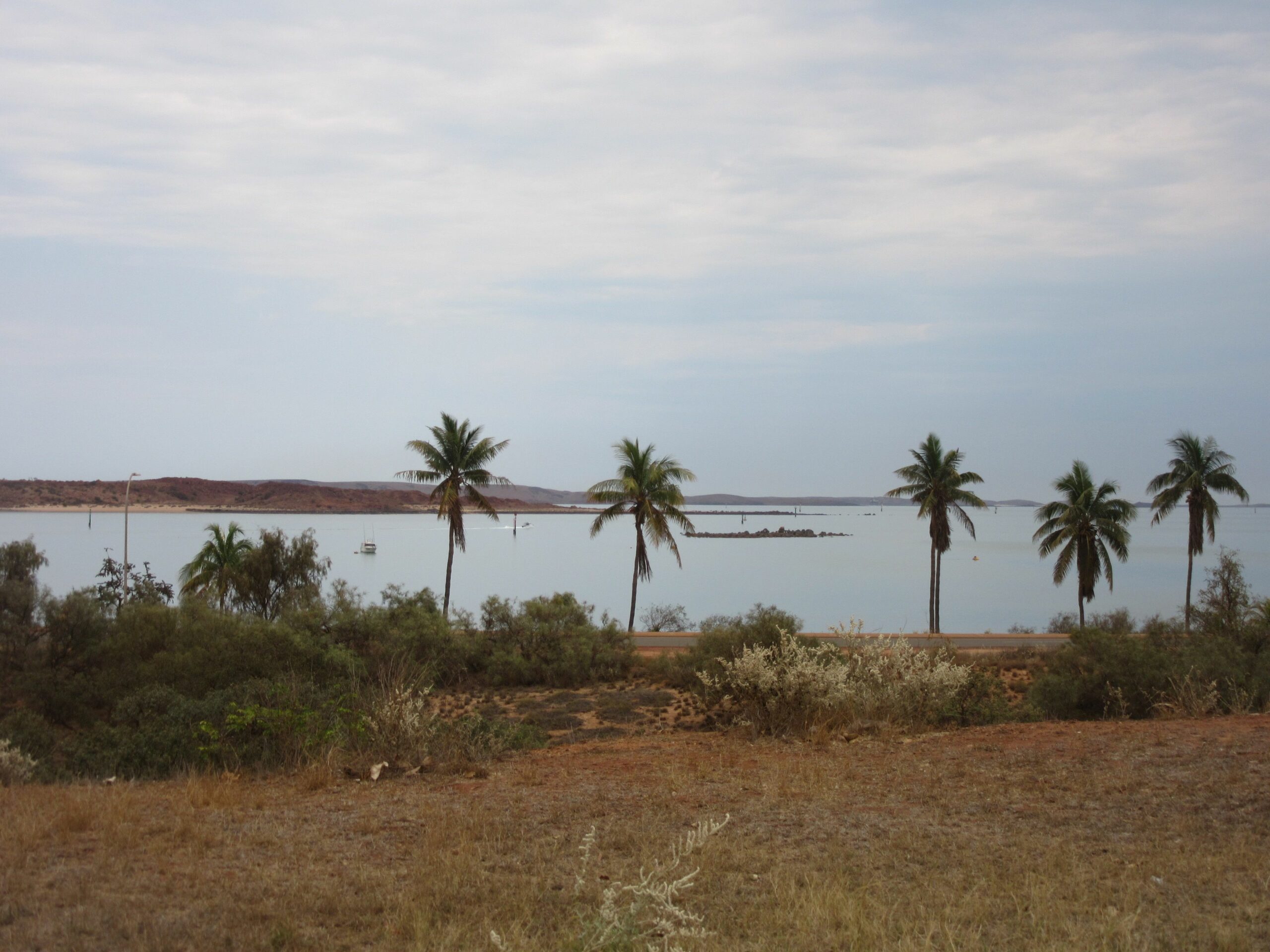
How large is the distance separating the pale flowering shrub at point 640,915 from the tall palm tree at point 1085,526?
43.4 m

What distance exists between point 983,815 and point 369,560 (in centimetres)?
11064

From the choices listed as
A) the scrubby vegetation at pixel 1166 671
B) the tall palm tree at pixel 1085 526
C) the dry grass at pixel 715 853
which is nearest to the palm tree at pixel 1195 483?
the tall palm tree at pixel 1085 526

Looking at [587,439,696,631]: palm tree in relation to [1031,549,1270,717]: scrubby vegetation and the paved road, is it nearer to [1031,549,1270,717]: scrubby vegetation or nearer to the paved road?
the paved road

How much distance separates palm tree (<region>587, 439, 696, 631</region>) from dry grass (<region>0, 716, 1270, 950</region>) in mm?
30346

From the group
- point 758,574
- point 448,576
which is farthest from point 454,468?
point 758,574

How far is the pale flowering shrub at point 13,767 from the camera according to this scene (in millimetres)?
10453

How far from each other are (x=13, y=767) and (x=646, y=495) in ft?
102

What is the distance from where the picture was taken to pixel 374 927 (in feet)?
16.6

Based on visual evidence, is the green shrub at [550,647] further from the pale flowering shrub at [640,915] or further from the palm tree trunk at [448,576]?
the pale flowering shrub at [640,915]

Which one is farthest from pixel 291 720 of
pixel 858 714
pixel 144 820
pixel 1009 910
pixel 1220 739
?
pixel 1220 739

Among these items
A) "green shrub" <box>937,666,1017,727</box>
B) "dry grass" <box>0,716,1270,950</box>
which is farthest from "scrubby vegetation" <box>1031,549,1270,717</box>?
"dry grass" <box>0,716,1270,950</box>

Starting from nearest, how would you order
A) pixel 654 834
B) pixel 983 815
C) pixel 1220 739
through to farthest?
pixel 654 834 < pixel 983 815 < pixel 1220 739

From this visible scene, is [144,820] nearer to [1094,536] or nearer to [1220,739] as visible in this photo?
[1220,739]

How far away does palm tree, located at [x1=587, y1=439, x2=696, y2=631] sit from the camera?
40.4 m
